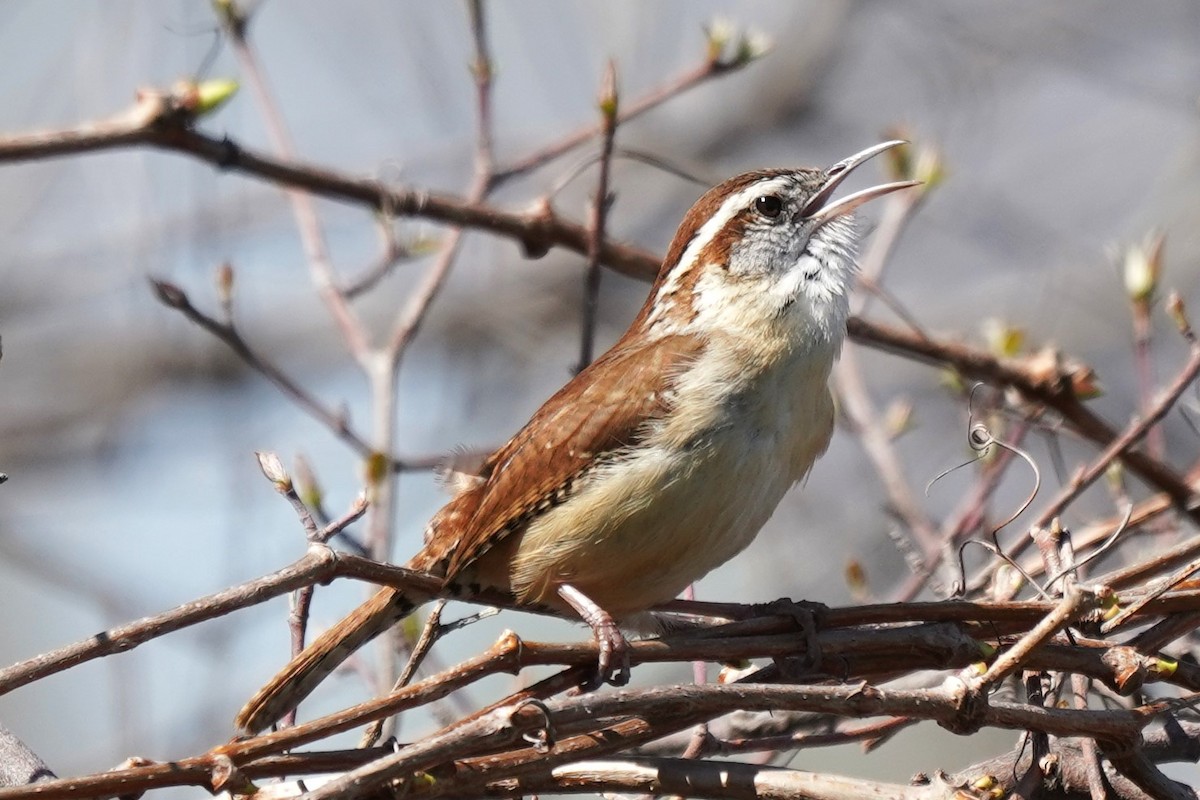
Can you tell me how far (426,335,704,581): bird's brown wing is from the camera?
3.31 metres

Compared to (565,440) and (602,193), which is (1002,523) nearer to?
(565,440)

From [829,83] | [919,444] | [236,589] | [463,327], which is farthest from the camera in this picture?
[829,83]

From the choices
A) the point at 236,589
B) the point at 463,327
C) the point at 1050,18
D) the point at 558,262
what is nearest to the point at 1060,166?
the point at 1050,18

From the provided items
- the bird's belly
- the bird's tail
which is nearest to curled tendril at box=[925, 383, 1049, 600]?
the bird's belly

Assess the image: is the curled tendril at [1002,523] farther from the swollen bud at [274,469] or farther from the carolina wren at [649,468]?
the swollen bud at [274,469]

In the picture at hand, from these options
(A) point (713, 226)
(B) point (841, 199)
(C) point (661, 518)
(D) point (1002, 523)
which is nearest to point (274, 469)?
(C) point (661, 518)

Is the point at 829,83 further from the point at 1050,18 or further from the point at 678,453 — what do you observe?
the point at 678,453

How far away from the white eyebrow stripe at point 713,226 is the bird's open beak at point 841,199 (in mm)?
97

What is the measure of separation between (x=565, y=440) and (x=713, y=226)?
2.88 feet

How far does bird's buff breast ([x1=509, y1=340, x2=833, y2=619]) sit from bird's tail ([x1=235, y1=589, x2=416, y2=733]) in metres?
0.30

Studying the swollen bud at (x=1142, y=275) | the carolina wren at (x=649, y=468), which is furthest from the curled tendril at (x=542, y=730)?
the swollen bud at (x=1142, y=275)

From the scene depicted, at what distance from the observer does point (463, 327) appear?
29.0ft

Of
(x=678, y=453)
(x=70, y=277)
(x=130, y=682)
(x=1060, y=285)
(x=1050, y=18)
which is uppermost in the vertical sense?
(x=1050, y=18)

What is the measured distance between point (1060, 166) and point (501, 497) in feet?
21.7
